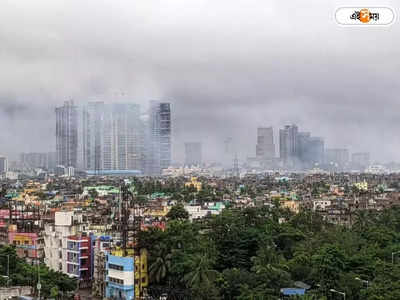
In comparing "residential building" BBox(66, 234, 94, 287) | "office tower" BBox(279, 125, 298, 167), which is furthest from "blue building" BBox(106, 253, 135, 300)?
"office tower" BBox(279, 125, 298, 167)

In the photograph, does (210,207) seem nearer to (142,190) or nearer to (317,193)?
(142,190)

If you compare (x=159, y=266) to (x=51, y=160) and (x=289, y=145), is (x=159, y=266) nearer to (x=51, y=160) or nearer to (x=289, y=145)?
(x=51, y=160)

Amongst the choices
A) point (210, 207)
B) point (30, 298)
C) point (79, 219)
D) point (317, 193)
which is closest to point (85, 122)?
point (317, 193)

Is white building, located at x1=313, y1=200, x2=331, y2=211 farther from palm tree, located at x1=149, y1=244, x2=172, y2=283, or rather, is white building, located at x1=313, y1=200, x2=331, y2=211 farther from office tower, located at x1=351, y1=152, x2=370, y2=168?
office tower, located at x1=351, y1=152, x2=370, y2=168

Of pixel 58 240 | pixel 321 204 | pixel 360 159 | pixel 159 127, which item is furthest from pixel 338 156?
pixel 58 240

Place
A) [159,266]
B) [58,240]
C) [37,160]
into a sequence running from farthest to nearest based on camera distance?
1. [37,160]
2. [58,240]
3. [159,266]

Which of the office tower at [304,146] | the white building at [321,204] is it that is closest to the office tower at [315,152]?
the office tower at [304,146]

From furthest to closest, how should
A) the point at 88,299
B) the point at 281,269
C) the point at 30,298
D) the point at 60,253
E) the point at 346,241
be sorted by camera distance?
the point at 60,253 < the point at 346,241 < the point at 88,299 < the point at 281,269 < the point at 30,298
